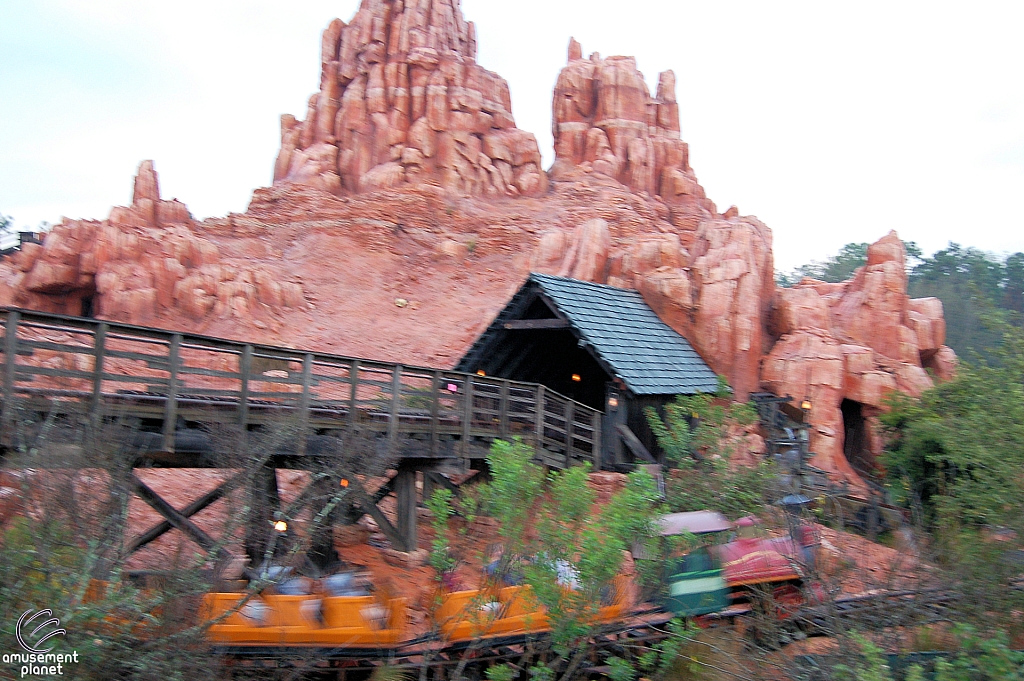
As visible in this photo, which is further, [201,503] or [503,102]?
[503,102]

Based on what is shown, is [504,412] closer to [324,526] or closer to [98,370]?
[324,526]

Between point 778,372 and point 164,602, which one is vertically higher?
point 778,372

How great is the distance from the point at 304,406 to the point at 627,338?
893 centimetres

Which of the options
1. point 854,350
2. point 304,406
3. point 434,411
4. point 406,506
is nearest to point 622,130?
point 854,350

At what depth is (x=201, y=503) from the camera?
31.0ft

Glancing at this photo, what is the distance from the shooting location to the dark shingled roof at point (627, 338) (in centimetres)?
1468

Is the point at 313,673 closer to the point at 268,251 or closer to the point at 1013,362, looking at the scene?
the point at 1013,362

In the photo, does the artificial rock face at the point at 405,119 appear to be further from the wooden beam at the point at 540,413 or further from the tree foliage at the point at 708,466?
the tree foliage at the point at 708,466

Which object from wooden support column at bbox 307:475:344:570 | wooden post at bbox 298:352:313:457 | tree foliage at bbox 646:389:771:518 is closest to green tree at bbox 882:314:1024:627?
tree foliage at bbox 646:389:771:518

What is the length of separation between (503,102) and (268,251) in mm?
16711

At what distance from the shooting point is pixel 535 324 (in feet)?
50.4

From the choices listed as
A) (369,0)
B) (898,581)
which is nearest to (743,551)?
(898,581)

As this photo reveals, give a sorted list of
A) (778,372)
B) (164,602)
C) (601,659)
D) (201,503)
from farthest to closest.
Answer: (778,372), (201,503), (601,659), (164,602)

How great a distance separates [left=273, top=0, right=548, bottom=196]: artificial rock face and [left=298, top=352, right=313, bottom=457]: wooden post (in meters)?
26.5
